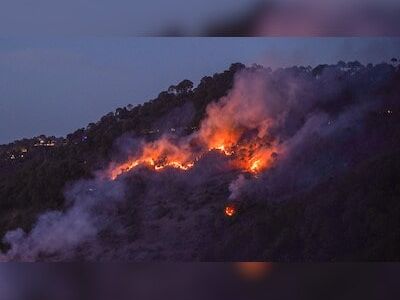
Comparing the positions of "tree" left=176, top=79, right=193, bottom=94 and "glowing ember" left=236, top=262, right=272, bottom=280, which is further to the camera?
"tree" left=176, top=79, right=193, bottom=94

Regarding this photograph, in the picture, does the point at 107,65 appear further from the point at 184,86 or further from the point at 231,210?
the point at 231,210

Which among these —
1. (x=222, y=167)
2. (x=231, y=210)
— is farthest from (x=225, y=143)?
(x=231, y=210)

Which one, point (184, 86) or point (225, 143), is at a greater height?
point (184, 86)

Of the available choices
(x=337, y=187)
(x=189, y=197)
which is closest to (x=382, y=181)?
(x=337, y=187)

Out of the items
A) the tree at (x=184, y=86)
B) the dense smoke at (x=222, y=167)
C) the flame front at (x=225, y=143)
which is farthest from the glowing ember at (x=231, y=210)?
the tree at (x=184, y=86)

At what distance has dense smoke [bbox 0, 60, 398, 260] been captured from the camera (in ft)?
13.2

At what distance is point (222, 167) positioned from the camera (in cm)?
405

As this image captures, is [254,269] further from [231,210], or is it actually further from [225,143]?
[225,143]

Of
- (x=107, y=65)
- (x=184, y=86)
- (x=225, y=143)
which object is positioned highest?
(x=107, y=65)

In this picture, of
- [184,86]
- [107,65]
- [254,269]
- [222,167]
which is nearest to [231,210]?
[222,167]

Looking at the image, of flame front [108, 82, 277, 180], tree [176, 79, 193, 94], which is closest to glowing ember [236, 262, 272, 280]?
flame front [108, 82, 277, 180]

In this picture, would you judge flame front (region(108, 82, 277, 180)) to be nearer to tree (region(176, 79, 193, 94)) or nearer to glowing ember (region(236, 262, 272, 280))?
tree (region(176, 79, 193, 94))

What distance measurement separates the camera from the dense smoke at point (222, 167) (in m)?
4.03

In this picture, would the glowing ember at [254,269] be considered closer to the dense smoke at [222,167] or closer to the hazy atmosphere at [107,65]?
the dense smoke at [222,167]
